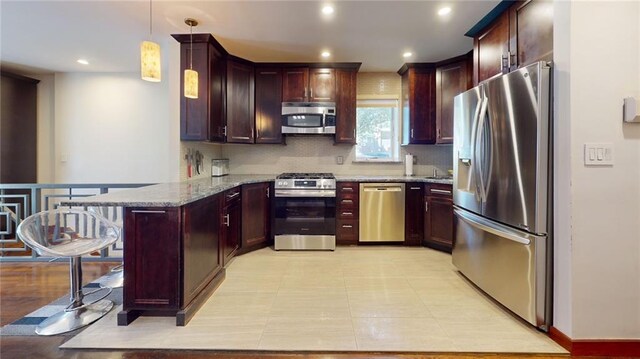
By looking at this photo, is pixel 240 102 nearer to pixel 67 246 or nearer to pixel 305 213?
pixel 305 213

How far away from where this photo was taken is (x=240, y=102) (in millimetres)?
3998

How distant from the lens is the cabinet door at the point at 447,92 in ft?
12.6

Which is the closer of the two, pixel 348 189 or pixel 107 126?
pixel 348 189

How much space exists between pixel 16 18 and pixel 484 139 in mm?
4315

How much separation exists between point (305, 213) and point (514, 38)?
2715mm

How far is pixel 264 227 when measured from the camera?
3.90m

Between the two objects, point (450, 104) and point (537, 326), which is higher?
point (450, 104)

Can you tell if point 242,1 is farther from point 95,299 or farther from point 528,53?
point 95,299

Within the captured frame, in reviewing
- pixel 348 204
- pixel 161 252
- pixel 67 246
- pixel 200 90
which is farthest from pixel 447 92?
pixel 67 246

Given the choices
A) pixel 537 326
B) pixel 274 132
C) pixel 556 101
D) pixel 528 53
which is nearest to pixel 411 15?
pixel 528 53

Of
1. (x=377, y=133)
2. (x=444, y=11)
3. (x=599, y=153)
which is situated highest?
(x=444, y=11)

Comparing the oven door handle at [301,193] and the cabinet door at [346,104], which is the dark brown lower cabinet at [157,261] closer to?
the oven door handle at [301,193]

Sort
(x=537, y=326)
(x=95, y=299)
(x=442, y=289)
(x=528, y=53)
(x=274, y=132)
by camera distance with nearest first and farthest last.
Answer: (x=537, y=326) < (x=528, y=53) < (x=95, y=299) < (x=442, y=289) < (x=274, y=132)

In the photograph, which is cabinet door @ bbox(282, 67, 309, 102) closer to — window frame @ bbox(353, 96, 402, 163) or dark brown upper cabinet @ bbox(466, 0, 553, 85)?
window frame @ bbox(353, 96, 402, 163)
